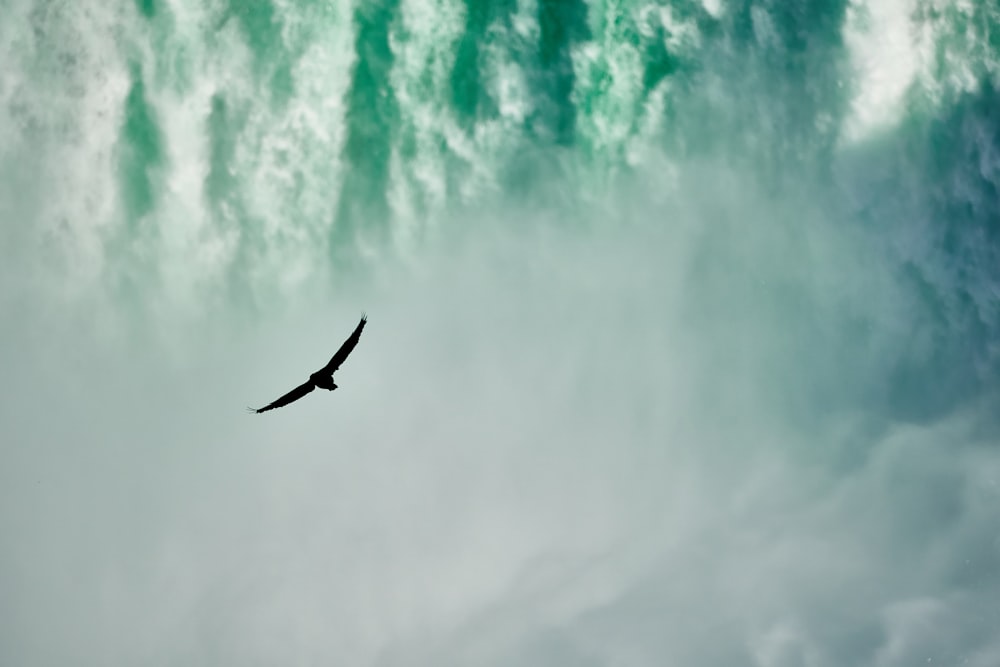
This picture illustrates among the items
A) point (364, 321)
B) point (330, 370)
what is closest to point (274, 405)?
point (330, 370)

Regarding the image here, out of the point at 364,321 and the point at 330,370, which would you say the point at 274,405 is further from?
the point at 364,321
